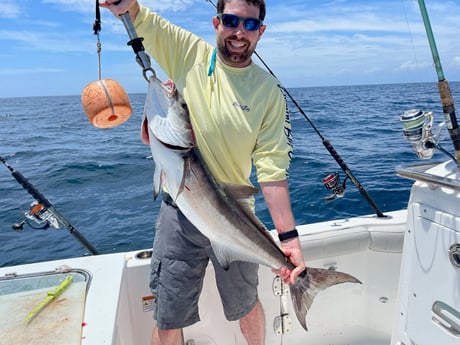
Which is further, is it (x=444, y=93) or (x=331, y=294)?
(x=331, y=294)

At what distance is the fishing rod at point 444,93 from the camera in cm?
221

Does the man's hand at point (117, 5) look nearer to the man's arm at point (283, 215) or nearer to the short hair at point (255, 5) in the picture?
the short hair at point (255, 5)

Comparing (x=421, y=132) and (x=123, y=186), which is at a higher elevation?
(x=421, y=132)

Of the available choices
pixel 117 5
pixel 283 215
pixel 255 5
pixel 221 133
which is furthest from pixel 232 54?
pixel 283 215

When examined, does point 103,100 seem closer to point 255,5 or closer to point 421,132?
point 255,5

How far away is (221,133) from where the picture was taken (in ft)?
7.90

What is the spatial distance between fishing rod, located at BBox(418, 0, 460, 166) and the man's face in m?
0.93

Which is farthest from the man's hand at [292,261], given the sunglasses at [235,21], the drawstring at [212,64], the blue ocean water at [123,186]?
the blue ocean water at [123,186]

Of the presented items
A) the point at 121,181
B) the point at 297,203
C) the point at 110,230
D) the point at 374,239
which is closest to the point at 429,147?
the point at 374,239

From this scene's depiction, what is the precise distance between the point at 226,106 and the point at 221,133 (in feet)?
0.54

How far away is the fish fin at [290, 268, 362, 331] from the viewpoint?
2.39 meters

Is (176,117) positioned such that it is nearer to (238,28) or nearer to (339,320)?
(238,28)

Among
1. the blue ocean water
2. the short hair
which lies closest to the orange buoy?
the short hair

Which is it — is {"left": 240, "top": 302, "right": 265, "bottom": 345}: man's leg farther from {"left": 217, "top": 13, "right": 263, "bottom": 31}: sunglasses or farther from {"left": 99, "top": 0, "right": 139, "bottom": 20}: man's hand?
{"left": 99, "top": 0, "right": 139, "bottom": 20}: man's hand
